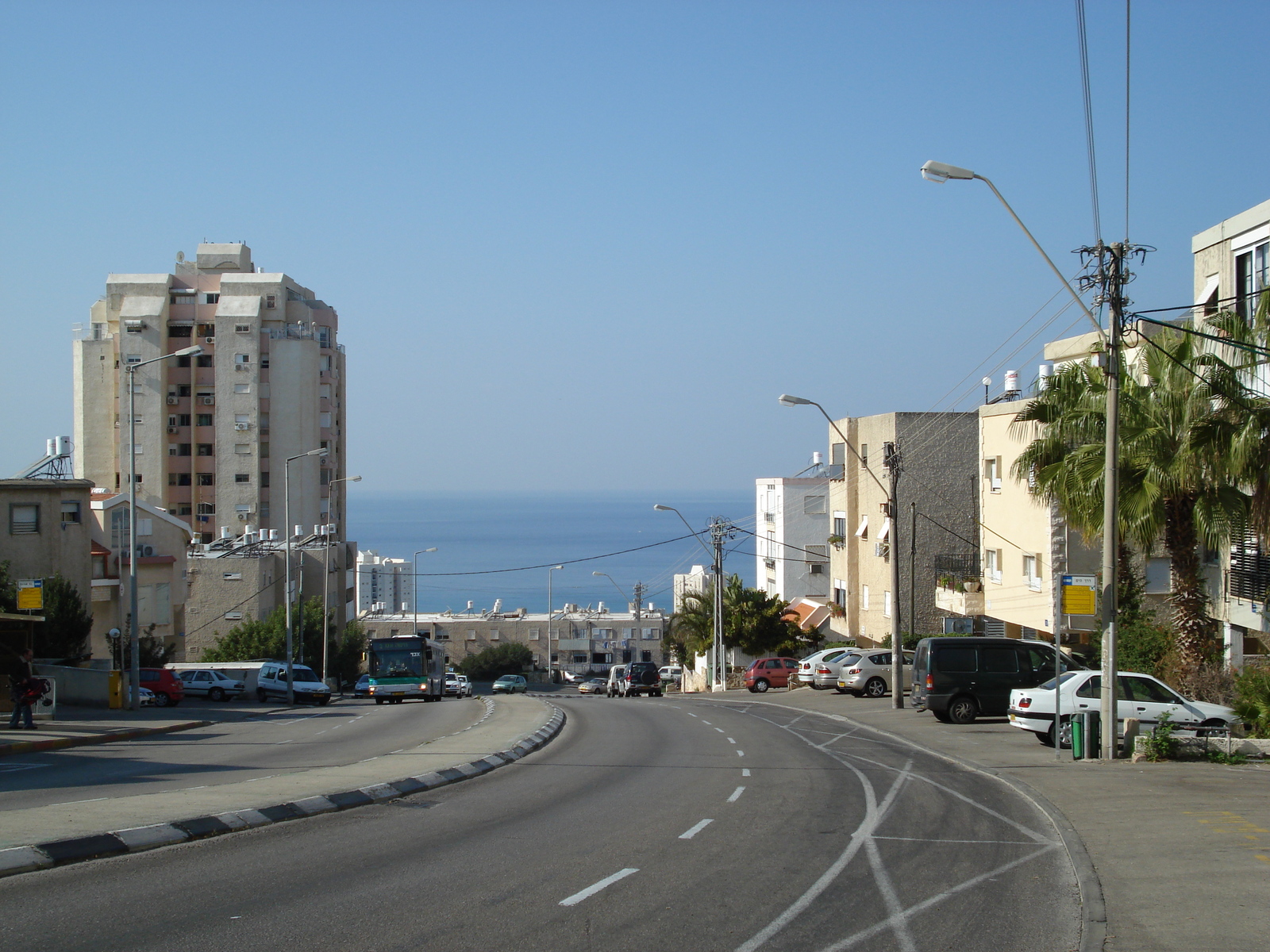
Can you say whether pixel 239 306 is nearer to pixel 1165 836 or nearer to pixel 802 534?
pixel 802 534

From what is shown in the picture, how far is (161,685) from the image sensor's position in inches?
1581

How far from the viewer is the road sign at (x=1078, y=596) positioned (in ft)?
59.2

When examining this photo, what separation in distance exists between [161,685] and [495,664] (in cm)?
7448

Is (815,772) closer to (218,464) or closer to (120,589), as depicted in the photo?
(120,589)

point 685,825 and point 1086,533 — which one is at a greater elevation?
point 1086,533

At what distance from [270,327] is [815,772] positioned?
261 feet

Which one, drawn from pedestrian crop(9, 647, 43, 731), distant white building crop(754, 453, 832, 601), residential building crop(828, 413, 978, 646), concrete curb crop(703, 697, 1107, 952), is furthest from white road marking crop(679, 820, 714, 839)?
distant white building crop(754, 453, 832, 601)

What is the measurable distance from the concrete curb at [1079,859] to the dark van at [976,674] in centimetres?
586

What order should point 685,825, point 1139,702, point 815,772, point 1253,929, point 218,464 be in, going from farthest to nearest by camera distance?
point 218,464
point 1139,702
point 815,772
point 685,825
point 1253,929

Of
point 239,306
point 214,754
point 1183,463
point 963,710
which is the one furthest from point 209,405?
point 1183,463

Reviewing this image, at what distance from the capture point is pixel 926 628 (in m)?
53.5

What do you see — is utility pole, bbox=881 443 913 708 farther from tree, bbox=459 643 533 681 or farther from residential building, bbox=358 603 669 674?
residential building, bbox=358 603 669 674

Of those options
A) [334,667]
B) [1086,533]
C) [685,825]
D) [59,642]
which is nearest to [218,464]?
[334,667]

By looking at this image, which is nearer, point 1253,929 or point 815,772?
point 1253,929
